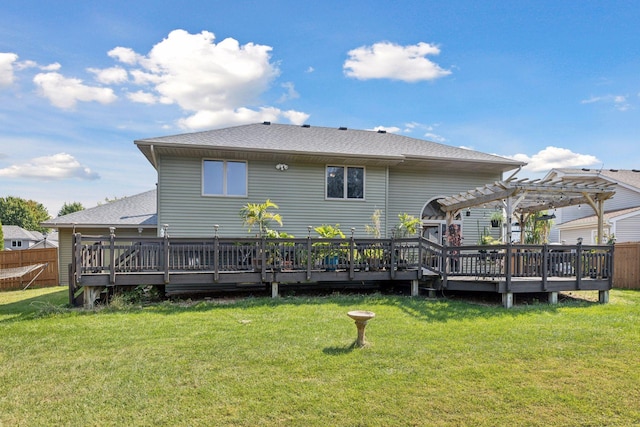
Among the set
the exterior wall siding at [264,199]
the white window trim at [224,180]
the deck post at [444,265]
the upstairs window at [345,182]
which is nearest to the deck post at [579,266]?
the deck post at [444,265]

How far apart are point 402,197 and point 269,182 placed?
4.70 metres

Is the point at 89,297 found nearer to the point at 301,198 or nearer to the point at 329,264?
the point at 329,264

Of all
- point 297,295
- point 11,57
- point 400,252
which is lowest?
point 297,295

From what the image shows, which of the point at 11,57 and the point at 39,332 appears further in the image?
the point at 11,57

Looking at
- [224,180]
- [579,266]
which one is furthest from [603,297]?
[224,180]

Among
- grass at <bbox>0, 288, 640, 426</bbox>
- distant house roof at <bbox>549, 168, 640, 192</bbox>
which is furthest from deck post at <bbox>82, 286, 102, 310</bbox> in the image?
distant house roof at <bbox>549, 168, 640, 192</bbox>

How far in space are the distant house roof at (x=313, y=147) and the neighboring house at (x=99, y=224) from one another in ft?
12.7

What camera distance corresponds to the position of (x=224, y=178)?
1140cm

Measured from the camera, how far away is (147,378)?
407 centimetres

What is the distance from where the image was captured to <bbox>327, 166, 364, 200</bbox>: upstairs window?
12.1 m

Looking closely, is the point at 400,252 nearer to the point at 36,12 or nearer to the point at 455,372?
the point at 455,372

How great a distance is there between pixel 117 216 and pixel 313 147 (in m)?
9.45

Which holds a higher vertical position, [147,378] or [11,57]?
[11,57]

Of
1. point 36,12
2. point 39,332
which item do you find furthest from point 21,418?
point 36,12
